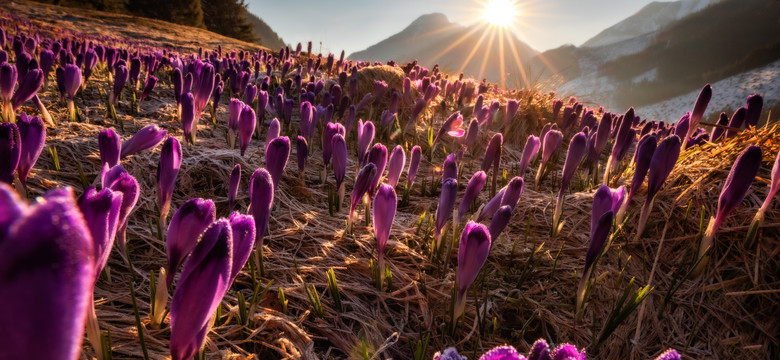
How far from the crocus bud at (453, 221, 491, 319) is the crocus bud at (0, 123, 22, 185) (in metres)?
1.69

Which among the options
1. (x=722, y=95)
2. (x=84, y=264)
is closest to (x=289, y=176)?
(x=84, y=264)

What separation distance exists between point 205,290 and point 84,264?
18.9 inches

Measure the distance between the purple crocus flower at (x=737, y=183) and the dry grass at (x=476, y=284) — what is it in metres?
0.23

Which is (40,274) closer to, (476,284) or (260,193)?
(260,193)

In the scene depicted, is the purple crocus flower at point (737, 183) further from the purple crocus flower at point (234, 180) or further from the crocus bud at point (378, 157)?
the purple crocus flower at point (234, 180)

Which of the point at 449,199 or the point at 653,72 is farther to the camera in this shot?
the point at 653,72

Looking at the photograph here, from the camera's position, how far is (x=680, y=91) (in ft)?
260

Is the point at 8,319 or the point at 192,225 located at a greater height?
the point at 8,319

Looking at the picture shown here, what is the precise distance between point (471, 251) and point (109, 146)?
165cm

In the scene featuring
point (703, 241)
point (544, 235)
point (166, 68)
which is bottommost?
point (544, 235)

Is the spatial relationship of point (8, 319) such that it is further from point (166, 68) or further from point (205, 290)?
point (166, 68)

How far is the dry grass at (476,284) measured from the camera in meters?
1.45

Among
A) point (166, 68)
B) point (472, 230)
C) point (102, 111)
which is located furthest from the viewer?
point (166, 68)

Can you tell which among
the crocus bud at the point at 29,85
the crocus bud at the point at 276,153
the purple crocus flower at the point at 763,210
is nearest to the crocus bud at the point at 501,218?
the crocus bud at the point at 276,153
